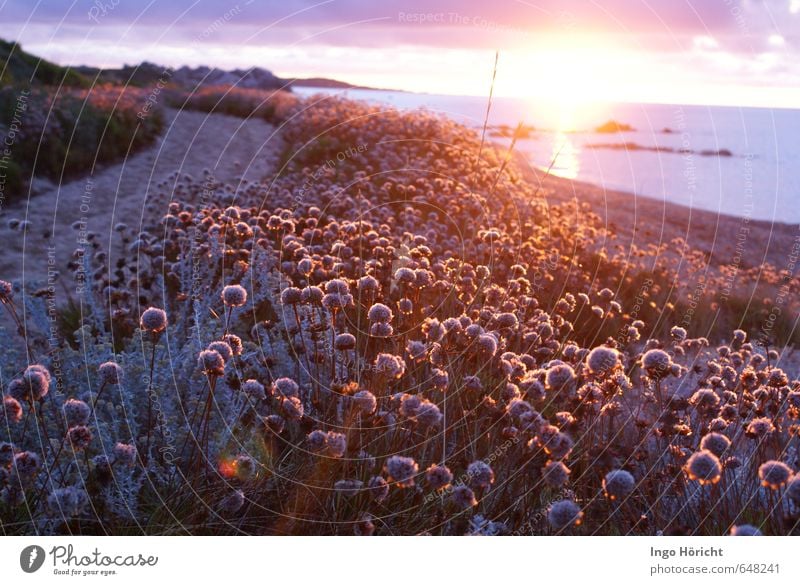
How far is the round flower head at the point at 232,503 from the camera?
335 cm

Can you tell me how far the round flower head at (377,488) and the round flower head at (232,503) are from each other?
0.58 meters

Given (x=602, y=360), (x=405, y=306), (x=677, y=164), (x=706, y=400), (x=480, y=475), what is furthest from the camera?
(x=677, y=164)

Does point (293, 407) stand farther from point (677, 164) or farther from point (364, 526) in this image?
point (677, 164)

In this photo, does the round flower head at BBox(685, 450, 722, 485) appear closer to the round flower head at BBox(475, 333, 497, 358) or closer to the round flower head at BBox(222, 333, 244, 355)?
the round flower head at BBox(475, 333, 497, 358)

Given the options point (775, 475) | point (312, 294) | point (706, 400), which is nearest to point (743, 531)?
point (775, 475)

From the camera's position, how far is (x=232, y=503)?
3.39m

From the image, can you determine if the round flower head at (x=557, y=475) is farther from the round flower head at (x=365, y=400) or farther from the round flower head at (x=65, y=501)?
the round flower head at (x=65, y=501)

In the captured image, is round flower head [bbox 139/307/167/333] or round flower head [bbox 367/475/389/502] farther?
round flower head [bbox 139/307/167/333]

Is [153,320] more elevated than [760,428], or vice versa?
[153,320]

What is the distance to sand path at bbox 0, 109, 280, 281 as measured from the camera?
28.2 ft

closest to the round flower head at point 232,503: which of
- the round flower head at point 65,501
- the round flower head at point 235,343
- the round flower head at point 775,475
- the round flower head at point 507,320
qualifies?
the round flower head at point 65,501
